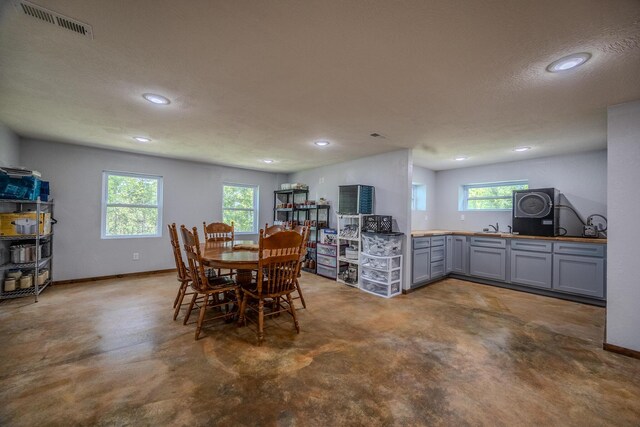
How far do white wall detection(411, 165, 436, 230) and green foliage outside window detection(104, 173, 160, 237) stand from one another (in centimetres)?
508

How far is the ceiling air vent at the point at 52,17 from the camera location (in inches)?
53.1

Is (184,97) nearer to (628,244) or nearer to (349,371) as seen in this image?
(349,371)

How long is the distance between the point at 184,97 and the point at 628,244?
13.4 ft

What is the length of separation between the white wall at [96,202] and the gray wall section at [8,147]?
151 millimetres

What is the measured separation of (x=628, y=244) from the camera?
88.7 inches

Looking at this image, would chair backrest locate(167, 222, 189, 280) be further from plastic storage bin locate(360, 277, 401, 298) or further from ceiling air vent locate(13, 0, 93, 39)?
plastic storage bin locate(360, 277, 401, 298)

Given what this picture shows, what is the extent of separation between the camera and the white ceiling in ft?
4.49

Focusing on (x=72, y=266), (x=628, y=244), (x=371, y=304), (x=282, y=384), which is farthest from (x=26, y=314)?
(x=628, y=244)

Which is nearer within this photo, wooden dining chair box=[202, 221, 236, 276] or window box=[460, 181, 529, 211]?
wooden dining chair box=[202, 221, 236, 276]

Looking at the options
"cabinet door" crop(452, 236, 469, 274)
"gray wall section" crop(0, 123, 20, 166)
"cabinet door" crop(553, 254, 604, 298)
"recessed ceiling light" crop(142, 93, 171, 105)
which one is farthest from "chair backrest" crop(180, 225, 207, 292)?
"cabinet door" crop(553, 254, 604, 298)

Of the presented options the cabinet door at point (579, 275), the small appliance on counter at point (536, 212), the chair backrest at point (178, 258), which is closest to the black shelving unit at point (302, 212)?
the chair backrest at point (178, 258)

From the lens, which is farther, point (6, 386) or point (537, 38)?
point (6, 386)

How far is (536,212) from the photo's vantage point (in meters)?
4.16

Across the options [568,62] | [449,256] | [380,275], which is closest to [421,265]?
[380,275]
